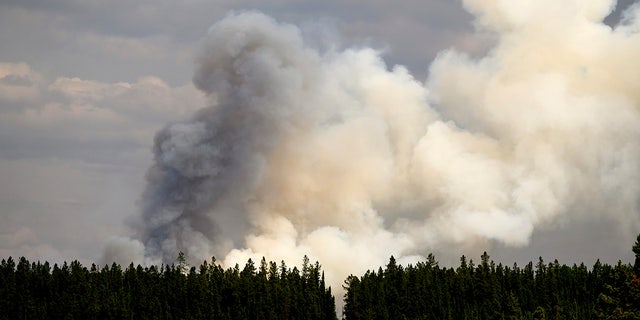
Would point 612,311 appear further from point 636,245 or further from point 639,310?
point 636,245

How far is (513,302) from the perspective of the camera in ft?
331

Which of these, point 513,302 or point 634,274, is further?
point 513,302

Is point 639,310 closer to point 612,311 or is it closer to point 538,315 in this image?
point 612,311

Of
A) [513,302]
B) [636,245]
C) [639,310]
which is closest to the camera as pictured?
[639,310]

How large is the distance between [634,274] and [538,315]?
11119 millimetres

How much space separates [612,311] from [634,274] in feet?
15.2

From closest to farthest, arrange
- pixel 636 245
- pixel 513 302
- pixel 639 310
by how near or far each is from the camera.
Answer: pixel 639 310
pixel 636 245
pixel 513 302

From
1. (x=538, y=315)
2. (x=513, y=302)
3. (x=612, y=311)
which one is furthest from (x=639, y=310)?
(x=513, y=302)

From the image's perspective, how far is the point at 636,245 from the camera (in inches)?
3546

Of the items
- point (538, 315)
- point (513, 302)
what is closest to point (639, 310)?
point (538, 315)

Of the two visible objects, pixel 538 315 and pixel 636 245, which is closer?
pixel 538 315

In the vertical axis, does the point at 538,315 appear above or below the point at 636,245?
below

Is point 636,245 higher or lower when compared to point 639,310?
higher

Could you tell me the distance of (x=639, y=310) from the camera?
79.1 meters
